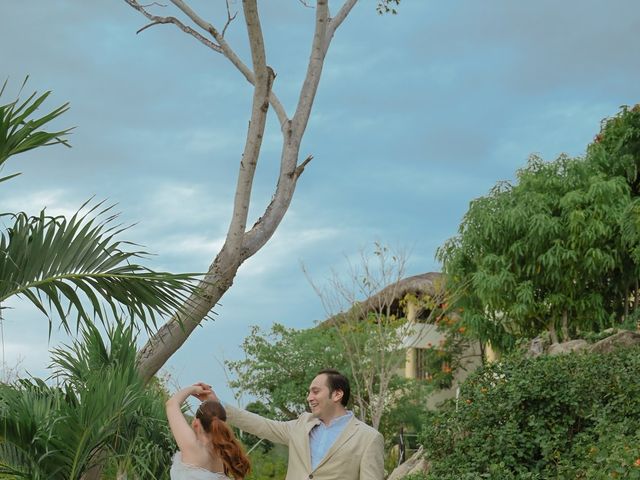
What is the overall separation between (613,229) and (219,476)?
58.7ft

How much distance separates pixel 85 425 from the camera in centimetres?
670

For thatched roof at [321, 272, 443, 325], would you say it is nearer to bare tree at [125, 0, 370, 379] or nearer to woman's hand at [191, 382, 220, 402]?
bare tree at [125, 0, 370, 379]

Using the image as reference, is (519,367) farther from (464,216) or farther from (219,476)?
(464,216)

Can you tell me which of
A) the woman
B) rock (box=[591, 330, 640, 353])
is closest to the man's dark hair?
the woman

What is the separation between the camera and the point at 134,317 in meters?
7.26

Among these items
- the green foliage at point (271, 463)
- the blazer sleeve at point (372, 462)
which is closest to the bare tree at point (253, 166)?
the blazer sleeve at point (372, 462)

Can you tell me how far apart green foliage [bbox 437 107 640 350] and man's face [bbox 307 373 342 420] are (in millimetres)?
16810

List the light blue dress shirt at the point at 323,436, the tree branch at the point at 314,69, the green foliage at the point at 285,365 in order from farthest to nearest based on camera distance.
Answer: the green foliage at the point at 285,365 < the tree branch at the point at 314,69 < the light blue dress shirt at the point at 323,436

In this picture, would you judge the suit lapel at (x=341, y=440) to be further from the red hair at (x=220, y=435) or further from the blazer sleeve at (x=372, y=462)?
the red hair at (x=220, y=435)

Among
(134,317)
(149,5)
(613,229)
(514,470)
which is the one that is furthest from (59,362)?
(613,229)

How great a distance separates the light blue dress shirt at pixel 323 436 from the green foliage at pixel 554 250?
55.0 feet

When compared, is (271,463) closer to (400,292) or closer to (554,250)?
(554,250)

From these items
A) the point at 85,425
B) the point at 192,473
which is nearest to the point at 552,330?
the point at 85,425

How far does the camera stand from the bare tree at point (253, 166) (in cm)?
941
